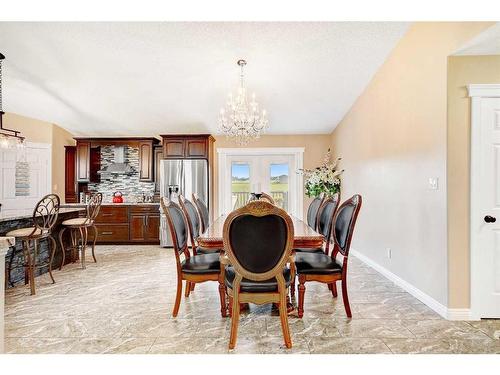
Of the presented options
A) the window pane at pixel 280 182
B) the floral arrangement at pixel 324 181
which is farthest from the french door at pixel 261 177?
the floral arrangement at pixel 324 181

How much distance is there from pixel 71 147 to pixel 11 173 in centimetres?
131

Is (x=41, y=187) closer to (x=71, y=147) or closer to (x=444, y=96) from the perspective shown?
(x=71, y=147)

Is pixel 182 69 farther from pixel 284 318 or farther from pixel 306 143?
pixel 284 318

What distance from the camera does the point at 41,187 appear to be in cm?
600

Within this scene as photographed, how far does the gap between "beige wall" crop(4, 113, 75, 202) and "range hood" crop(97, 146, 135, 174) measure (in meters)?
0.84

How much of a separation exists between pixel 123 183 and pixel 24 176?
5.91 feet

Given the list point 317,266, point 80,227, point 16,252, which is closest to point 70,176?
point 80,227

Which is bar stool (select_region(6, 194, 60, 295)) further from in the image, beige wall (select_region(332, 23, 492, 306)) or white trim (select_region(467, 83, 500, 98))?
white trim (select_region(467, 83, 500, 98))

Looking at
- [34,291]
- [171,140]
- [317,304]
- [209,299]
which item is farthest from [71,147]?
[317,304]

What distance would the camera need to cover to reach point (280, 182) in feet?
21.7

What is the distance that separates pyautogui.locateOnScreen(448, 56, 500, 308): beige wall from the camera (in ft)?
8.29

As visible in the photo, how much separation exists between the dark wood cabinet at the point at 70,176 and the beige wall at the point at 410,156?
6.10 m

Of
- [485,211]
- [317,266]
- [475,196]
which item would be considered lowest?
[317,266]
